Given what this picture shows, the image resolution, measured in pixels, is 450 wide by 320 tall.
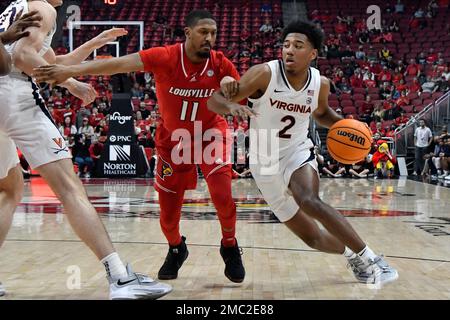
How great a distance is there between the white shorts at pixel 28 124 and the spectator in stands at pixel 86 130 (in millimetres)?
13620

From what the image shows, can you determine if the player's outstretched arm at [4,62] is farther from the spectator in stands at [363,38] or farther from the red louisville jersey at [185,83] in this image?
the spectator in stands at [363,38]

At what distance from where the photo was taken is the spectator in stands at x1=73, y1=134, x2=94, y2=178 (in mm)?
17172

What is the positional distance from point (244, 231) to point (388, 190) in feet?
22.0

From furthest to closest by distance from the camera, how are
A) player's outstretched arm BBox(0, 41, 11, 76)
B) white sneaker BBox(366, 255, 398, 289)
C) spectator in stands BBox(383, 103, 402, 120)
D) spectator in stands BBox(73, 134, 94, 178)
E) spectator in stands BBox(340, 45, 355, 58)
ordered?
spectator in stands BBox(340, 45, 355, 58), spectator in stands BBox(383, 103, 402, 120), spectator in stands BBox(73, 134, 94, 178), white sneaker BBox(366, 255, 398, 289), player's outstretched arm BBox(0, 41, 11, 76)

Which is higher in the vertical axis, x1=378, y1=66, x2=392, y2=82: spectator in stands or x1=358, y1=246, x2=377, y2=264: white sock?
x1=378, y1=66, x2=392, y2=82: spectator in stands

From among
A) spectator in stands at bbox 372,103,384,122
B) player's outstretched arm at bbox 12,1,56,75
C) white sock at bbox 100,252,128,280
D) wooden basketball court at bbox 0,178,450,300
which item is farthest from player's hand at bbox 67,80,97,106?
spectator in stands at bbox 372,103,384,122

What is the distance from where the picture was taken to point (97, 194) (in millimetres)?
11656

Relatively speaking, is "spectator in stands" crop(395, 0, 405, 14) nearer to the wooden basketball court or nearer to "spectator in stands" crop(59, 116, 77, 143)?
"spectator in stands" crop(59, 116, 77, 143)

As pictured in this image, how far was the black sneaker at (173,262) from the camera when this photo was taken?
4586mm

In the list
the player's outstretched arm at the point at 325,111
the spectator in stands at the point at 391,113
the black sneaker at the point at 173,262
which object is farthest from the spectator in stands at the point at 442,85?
A: the black sneaker at the point at 173,262

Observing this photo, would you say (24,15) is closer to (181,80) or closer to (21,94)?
(21,94)

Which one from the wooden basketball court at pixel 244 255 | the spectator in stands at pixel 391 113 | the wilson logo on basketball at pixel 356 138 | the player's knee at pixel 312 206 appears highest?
the spectator in stands at pixel 391 113

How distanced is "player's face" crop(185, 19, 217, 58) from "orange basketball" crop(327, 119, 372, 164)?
1.04 meters
